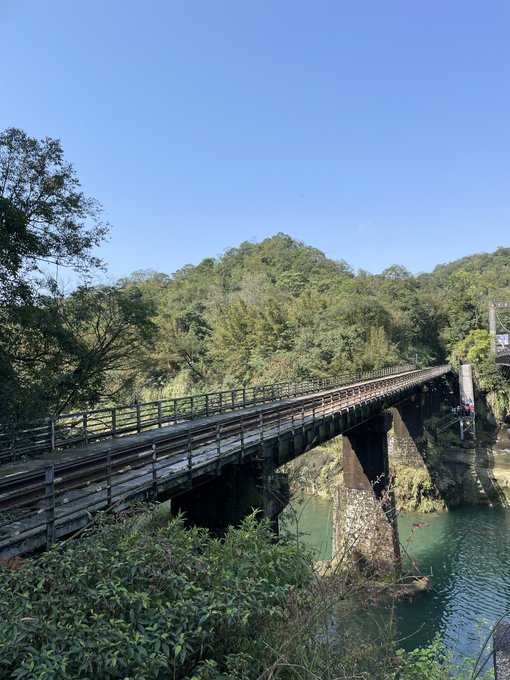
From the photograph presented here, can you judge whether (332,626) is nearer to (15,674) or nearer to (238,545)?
(238,545)

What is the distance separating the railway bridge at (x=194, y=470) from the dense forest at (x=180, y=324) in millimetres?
4343

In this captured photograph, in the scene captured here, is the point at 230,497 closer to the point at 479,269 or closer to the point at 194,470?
the point at 194,470

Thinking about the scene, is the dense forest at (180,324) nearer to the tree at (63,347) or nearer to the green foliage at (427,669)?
the tree at (63,347)

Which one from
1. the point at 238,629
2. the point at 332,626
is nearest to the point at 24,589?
the point at 238,629

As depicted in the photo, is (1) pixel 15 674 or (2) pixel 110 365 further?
(2) pixel 110 365

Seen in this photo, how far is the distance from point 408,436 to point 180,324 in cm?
3384

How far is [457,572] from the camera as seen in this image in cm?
2064

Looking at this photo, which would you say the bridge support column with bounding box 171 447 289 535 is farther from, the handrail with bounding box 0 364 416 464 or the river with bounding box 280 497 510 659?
the handrail with bounding box 0 364 416 464

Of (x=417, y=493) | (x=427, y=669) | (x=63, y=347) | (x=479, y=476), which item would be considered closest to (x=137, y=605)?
(x=427, y=669)

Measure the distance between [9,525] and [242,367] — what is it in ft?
140

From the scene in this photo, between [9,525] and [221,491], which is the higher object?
[9,525]

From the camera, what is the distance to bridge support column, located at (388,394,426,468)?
32531 millimetres

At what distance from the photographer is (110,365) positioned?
24984 mm

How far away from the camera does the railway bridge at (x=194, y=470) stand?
21.6ft
